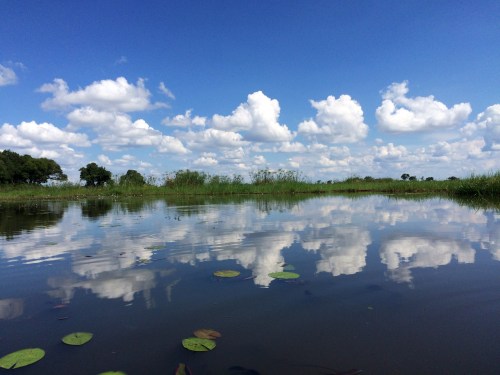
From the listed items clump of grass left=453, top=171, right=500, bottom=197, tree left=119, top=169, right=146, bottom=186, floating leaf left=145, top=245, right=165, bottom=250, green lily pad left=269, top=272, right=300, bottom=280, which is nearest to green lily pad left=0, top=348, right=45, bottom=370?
green lily pad left=269, top=272, right=300, bottom=280

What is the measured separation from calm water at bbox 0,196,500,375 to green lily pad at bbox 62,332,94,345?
0.19ft

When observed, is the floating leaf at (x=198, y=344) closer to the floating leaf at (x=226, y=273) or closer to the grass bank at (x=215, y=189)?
the floating leaf at (x=226, y=273)

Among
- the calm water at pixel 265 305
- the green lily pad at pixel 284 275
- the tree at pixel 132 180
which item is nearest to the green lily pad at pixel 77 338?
the calm water at pixel 265 305

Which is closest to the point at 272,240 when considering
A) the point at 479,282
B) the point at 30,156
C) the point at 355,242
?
the point at 355,242

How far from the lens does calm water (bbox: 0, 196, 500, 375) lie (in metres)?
2.03

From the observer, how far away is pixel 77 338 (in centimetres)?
233

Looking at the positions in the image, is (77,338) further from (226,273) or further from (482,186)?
(482,186)

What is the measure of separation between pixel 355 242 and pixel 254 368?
12.7 feet

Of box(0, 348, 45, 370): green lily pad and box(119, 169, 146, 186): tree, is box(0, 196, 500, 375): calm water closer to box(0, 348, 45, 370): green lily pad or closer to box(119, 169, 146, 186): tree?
box(0, 348, 45, 370): green lily pad

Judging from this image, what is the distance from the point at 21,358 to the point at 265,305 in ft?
5.70

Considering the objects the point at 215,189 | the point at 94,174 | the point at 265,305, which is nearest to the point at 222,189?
the point at 215,189

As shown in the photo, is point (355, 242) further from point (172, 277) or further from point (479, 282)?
point (172, 277)

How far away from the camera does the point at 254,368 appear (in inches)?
76.5

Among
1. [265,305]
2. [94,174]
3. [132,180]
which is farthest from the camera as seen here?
[94,174]
